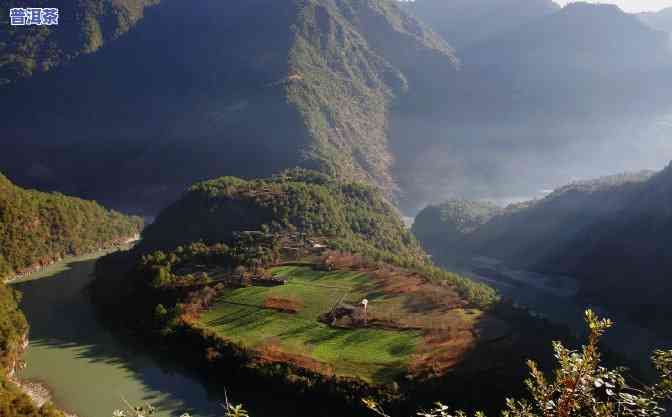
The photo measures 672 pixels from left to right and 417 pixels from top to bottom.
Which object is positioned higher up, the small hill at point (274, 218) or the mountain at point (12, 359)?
the small hill at point (274, 218)

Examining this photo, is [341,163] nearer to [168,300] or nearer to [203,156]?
[203,156]

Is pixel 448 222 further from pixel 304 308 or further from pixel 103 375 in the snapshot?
pixel 103 375

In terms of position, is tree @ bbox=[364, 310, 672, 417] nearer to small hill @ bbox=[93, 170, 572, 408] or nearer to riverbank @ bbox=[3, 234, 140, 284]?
small hill @ bbox=[93, 170, 572, 408]

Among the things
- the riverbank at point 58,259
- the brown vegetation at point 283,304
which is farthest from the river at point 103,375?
the riverbank at point 58,259

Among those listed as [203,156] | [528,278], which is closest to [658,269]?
[528,278]

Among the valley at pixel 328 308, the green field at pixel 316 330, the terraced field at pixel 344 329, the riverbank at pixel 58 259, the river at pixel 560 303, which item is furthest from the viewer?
the riverbank at pixel 58 259

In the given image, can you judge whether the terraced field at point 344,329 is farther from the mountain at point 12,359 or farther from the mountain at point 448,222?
the mountain at point 448,222

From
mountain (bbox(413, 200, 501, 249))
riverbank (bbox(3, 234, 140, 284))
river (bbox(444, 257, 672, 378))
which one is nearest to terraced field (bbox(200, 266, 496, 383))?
river (bbox(444, 257, 672, 378))
